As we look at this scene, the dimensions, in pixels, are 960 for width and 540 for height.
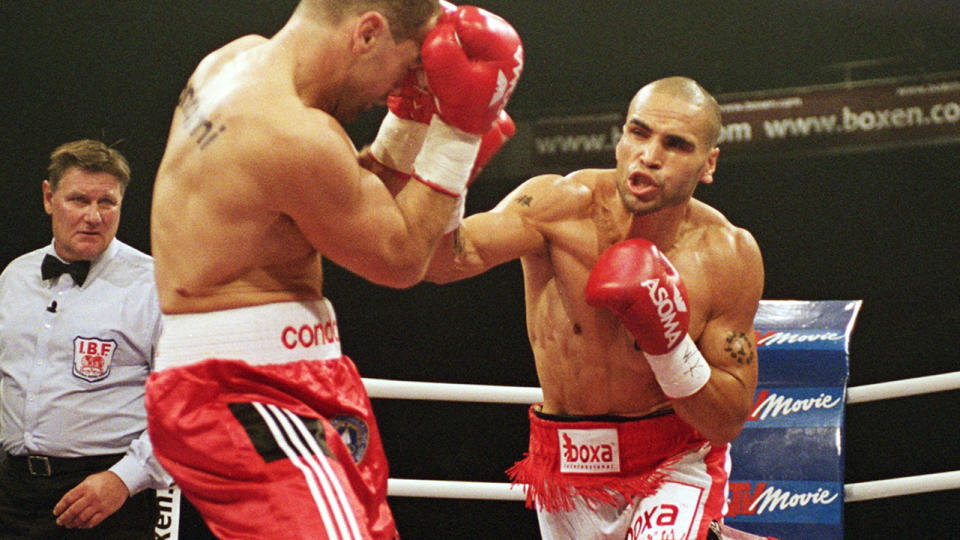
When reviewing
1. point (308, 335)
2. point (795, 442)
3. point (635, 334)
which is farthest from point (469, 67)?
point (795, 442)

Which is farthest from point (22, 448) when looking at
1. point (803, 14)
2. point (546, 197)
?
point (803, 14)

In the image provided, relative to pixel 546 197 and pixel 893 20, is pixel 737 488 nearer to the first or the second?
pixel 546 197

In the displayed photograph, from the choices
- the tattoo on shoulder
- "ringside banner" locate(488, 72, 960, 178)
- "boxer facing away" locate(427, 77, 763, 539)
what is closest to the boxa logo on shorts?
"boxer facing away" locate(427, 77, 763, 539)

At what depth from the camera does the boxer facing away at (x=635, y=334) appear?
215cm

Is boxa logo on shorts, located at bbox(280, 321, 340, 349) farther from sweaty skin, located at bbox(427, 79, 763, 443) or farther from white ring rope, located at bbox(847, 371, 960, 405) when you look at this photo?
white ring rope, located at bbox(847, 371, 960, 405)

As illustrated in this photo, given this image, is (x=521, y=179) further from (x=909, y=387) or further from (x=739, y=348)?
(x=739, y=348)

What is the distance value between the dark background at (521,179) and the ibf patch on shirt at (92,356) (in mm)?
1792

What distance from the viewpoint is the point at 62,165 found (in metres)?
2.63

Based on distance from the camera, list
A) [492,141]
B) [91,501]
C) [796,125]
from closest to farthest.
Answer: [492,141] < [91,501] < [796,125]

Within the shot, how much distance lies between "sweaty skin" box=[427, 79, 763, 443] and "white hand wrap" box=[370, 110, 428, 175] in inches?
17.4

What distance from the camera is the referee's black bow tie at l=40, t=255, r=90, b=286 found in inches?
101

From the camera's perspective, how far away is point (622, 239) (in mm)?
2303

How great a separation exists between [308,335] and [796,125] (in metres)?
3.23

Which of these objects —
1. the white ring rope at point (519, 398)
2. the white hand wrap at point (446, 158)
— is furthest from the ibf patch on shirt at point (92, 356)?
the white hand wrap at point (446, 158)
